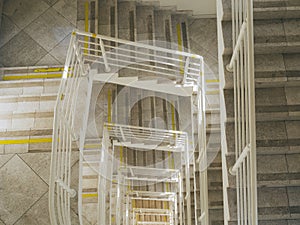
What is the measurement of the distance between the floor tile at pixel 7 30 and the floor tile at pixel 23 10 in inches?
2.6

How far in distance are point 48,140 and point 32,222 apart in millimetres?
915

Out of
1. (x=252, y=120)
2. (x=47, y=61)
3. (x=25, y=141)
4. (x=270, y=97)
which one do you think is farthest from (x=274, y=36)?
(x=47, y=61)

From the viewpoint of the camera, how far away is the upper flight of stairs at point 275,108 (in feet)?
8.43

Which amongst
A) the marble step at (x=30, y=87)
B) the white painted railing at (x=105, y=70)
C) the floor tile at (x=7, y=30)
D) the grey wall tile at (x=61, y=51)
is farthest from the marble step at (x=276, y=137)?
the floor tile at (x=7, y=30)

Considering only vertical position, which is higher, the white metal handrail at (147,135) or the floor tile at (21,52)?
the floor tile at (21,52)

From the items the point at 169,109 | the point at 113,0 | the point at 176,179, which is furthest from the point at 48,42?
the point at 176,179

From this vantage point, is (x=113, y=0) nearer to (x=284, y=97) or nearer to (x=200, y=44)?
(x=200, y=44)

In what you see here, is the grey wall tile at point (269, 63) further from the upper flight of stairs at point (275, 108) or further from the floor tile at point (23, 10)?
the floor tile at point (23, 10)

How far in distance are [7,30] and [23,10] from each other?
1.36ft

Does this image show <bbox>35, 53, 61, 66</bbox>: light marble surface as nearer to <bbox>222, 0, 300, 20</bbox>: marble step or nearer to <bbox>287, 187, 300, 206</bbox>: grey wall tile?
<bbox>222, 0, 300, 20</bbox>: marble step

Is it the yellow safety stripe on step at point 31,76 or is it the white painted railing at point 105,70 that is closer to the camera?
the white painted railing at point 105,70

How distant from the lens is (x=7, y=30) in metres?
6.62

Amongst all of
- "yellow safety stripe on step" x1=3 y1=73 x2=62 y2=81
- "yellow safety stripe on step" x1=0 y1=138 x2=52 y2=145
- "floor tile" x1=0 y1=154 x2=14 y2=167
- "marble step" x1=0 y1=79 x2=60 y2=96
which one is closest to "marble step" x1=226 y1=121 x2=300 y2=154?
"yellow safety stripe on step" x1=0 y1=138 x2=52 y2=145

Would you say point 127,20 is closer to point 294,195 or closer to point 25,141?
point 25,141
